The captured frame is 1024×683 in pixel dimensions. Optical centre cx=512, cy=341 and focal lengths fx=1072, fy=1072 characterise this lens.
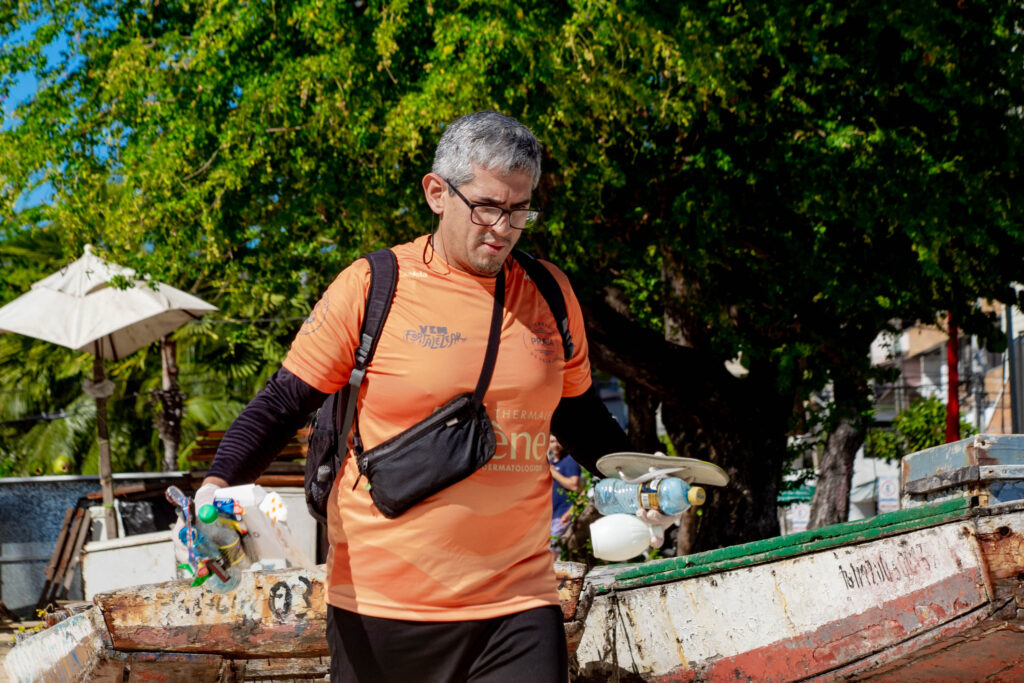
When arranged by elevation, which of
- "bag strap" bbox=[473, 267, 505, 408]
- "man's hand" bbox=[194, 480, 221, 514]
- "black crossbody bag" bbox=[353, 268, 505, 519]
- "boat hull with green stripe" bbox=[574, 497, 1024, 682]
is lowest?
"boat hull with green stripe" bbox=[574, 497, 1024, 682]

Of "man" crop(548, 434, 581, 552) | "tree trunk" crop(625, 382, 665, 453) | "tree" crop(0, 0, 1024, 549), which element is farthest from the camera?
"tree trunk" crop(625, 382, 665, 453)

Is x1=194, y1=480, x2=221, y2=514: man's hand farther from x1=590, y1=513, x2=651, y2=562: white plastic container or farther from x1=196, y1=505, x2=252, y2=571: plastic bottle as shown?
x1=590, y1=513, x2=651, y2=562: white plastic container

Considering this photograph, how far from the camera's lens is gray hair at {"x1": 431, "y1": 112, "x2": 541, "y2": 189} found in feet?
8.27

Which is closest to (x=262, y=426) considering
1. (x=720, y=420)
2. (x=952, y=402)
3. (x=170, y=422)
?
(x=720, y=420)

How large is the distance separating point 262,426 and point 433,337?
0.45 m

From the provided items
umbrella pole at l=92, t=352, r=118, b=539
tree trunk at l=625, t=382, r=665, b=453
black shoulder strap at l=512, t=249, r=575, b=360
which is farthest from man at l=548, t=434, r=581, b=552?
black shoulder strap at l=512, t=249, r=575, b=360

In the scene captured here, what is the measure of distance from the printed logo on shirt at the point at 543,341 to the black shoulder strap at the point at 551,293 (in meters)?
0.04

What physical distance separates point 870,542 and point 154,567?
6.38 m

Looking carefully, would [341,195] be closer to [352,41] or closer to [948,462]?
[352,41]

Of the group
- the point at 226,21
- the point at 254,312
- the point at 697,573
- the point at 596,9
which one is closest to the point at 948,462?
the point at 697,573

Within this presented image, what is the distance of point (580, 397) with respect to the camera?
293 cm

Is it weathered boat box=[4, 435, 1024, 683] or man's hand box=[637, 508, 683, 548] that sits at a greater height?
man's hand box=[637, 508, 683, 548]

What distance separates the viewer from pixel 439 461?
2.42m

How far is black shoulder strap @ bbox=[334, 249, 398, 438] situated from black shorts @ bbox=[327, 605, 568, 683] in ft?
1.43
